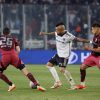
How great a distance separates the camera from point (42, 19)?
3888cm

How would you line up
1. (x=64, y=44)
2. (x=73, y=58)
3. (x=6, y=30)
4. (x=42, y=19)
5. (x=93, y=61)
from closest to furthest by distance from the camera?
(x=6, y=30)
(x=93, y=61)
(x=64, y=44)
(x=73, y=58)
(x=42, y=19)

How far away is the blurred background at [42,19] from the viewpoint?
1503 inches

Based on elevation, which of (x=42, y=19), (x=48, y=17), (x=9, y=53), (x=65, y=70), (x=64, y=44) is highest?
(x=64, y=44)

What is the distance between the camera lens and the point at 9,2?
1585 inches

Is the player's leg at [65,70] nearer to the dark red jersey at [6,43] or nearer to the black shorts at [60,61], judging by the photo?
the black shorts at [60,61]

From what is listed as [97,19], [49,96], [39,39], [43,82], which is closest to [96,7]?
[97,19]

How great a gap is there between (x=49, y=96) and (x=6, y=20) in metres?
22.9

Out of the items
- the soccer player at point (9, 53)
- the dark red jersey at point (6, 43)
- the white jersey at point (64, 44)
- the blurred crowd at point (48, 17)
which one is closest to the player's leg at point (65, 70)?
the white jersey at point (64, 44)

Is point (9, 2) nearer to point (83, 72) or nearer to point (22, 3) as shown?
point (22, 3)

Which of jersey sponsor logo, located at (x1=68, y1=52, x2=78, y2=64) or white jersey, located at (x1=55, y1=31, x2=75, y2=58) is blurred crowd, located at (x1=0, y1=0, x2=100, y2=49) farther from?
white jersey, located at (x1=55, y1=31, x2=75, y2=58)

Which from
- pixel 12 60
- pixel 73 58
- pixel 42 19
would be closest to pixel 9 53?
pixel 12 60

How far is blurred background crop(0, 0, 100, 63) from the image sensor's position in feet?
125

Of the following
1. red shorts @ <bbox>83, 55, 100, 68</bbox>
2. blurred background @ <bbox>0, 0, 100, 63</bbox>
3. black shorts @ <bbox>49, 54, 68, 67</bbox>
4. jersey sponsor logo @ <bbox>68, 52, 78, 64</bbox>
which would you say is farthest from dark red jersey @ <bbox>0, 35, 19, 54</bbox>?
blurred background @ <bbox>0, 0, 100, 63</bbox>

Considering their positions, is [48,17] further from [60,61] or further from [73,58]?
[60,61]
